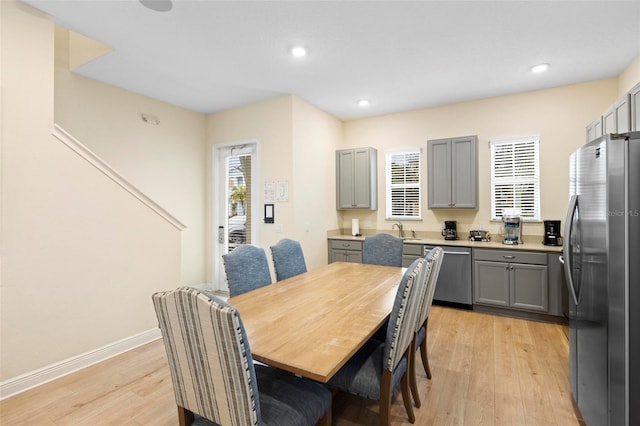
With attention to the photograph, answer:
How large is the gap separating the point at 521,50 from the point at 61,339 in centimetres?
495

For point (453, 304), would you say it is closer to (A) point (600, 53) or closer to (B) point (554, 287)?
(B) point (554, 287)

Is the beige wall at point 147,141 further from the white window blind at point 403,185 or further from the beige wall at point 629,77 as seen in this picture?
the beige wall at point 629,77

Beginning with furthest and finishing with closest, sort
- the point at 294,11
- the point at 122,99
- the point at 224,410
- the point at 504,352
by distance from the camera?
the point at 122,99 < the point at 504,352 < the point at 294,11 < the point at 224,410

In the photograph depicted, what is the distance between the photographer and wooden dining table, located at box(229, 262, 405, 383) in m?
1.27

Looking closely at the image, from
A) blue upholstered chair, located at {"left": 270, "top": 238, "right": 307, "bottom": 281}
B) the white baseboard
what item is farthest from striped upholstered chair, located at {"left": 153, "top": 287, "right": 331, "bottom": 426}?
the white baseboard

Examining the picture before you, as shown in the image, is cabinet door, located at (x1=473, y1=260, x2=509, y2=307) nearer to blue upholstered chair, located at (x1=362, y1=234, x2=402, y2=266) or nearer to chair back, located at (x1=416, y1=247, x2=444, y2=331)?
blue upholstered chair, located at (x1=362, y1=234, x2=402, y2=266)

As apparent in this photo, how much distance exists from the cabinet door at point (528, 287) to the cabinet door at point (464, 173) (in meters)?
1.01

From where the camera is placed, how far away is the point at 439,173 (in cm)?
446

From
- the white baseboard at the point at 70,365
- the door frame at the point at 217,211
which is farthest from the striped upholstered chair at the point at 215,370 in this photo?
the door frame at the point at 217,211

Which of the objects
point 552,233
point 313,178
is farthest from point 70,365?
point 552,233

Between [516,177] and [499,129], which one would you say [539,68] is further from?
[516,177]

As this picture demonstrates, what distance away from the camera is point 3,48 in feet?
7.41

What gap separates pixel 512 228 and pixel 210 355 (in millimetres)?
4211

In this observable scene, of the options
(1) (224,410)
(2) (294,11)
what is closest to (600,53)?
(2) (294,11)
